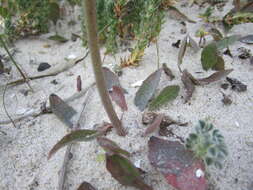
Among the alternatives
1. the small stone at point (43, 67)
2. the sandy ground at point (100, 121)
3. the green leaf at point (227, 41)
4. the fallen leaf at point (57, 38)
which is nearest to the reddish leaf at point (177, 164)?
the sandy ground at point (100, 121)

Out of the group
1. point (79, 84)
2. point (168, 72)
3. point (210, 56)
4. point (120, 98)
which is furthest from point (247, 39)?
point (79, 84)

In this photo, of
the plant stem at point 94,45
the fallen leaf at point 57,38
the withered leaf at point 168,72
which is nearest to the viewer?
the plant stem at point 94,45

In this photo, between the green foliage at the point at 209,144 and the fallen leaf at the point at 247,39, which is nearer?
the green foliage at the point at 209,144

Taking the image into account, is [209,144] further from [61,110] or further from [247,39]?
[247,39]

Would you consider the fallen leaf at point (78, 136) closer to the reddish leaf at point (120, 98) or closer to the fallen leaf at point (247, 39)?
the reddish leaf at point (120, 98)

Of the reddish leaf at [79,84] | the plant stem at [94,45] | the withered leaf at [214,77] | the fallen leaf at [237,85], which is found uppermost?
the plant stem at [94,45]

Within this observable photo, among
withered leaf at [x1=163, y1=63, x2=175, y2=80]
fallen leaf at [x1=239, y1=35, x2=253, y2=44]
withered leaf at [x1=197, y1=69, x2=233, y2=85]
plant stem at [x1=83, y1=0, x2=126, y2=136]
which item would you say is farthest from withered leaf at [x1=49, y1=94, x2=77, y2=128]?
fallen leaf at [x1=239, y1=35, x2=253, y2=44]
